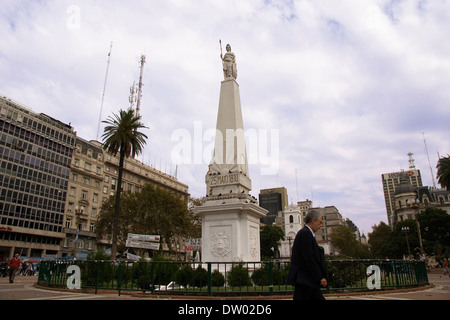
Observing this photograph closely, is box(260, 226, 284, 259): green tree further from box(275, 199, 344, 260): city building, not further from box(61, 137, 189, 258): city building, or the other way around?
box(61, 137, 189, 258): city building

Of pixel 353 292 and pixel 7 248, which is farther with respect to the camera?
pixel 7 248

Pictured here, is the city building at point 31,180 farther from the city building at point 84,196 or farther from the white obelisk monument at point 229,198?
the white obelisk monument at point 229,198

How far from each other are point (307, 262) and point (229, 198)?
34.1ft

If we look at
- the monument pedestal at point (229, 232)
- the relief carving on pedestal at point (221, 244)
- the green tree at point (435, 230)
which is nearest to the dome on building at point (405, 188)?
the green tree at point (435, 230)

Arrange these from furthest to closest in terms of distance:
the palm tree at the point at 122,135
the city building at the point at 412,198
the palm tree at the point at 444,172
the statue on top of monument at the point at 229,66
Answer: the city building at the point at 412,198
the palm tree at the point at 444,172
the palm tree at the point at 122,135
the statue on top of monument at the point at 229,66

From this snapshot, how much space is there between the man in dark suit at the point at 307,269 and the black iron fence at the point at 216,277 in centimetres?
567

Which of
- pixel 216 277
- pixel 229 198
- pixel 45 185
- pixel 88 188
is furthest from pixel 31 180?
pixel 216 277

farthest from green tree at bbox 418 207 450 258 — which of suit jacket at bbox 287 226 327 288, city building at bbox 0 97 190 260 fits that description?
suit jacket at bbox 287 226 327 288

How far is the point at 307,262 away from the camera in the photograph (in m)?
4.66

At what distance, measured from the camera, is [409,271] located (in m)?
13.2

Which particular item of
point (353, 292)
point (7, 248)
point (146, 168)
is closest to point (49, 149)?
point (7, 248)

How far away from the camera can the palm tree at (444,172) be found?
36534 millimetres
